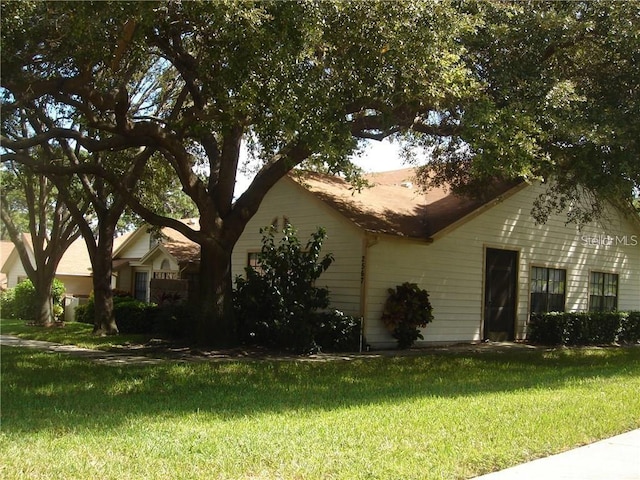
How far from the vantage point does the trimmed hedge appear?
18812mm

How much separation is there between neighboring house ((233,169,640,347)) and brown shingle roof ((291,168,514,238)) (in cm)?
4

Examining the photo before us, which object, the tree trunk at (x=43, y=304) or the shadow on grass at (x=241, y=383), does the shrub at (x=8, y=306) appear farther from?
the shadow on grass at (x=241, y=383)

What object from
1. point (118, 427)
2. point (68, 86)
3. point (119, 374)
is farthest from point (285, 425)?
point (68, 86)

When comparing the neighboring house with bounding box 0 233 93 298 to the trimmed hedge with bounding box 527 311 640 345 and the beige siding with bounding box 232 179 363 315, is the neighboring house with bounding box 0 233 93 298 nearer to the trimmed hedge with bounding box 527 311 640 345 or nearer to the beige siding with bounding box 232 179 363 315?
the beige siding with bounding box 232 179 363 315

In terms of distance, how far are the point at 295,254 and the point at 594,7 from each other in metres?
8.14

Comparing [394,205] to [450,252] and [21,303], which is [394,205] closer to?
[450,252]

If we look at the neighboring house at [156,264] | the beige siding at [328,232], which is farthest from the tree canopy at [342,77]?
the neighboring house at [156,264]

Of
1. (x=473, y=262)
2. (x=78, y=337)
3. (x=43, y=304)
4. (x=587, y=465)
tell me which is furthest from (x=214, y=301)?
(x=43, y=304)

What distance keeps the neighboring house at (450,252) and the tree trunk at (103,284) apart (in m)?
3.92

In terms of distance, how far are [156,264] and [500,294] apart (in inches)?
576

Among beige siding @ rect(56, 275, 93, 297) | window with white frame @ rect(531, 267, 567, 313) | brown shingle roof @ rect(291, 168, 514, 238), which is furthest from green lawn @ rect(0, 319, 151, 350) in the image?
beige siding @ rect(56, 275, 93, 297)

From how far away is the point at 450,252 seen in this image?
17.7m

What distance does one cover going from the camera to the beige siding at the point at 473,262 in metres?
16.3

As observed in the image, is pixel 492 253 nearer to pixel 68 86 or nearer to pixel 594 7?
pixel 594 7
